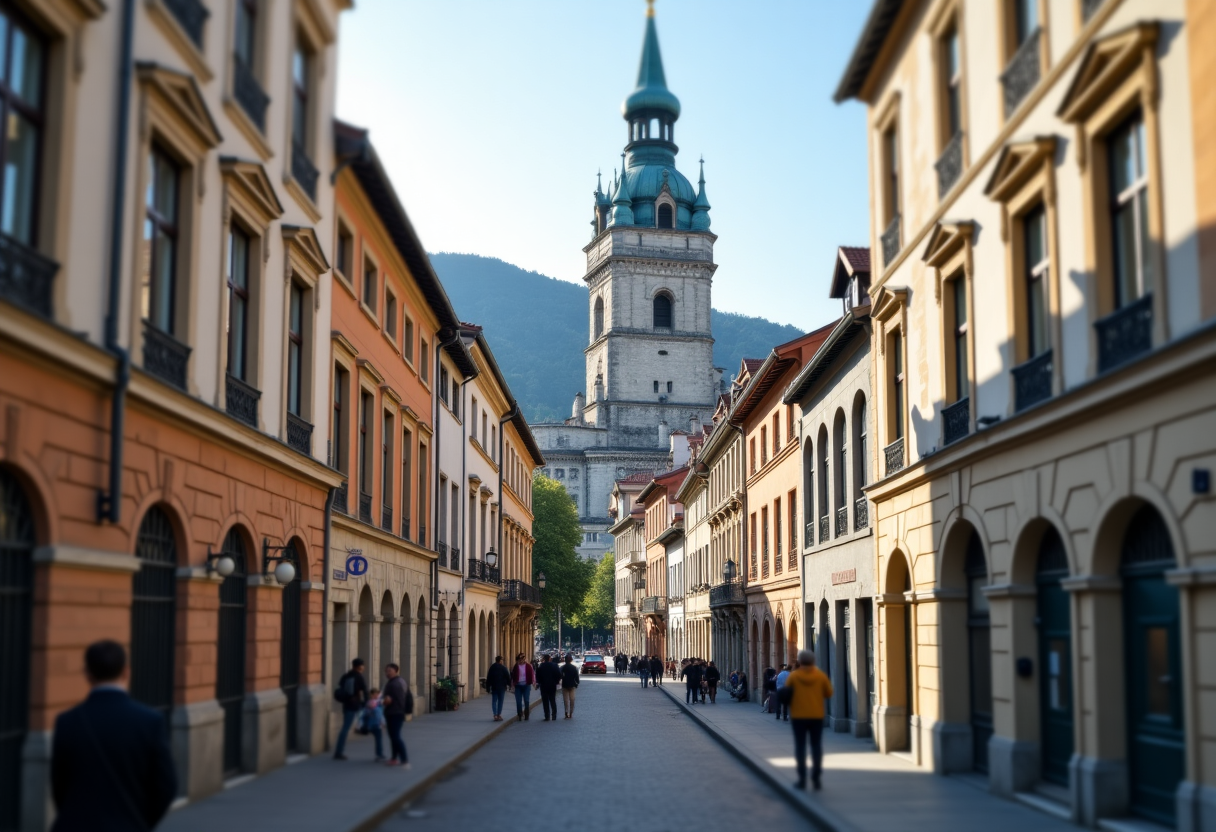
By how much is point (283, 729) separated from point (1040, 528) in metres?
10.6

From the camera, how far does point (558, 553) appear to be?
298 feet

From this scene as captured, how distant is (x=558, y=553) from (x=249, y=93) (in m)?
75.0

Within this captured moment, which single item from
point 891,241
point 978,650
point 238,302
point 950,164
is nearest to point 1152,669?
point 978,650

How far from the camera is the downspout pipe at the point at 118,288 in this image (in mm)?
12016

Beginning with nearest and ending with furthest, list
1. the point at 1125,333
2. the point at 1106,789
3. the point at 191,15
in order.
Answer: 1. the point at 1125,333
2. the point at 1106,789
3. the point at 191,15

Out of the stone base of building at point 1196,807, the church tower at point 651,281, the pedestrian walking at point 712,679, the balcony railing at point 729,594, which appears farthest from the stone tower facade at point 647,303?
the stone base of building at point 1196,807

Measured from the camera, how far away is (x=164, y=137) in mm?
13695

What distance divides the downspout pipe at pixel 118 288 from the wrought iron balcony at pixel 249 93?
4012 mm

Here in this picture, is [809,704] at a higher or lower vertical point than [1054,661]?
lower

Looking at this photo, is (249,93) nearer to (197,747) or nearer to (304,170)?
(304,170)

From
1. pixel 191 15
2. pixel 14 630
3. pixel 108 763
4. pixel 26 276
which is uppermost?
pixel 191 15

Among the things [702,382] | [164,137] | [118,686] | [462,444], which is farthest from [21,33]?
[702,382]

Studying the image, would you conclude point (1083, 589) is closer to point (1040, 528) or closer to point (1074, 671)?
point (1074, 671)

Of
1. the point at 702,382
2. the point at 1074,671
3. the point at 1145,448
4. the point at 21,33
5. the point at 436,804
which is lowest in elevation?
the point at 436,804
